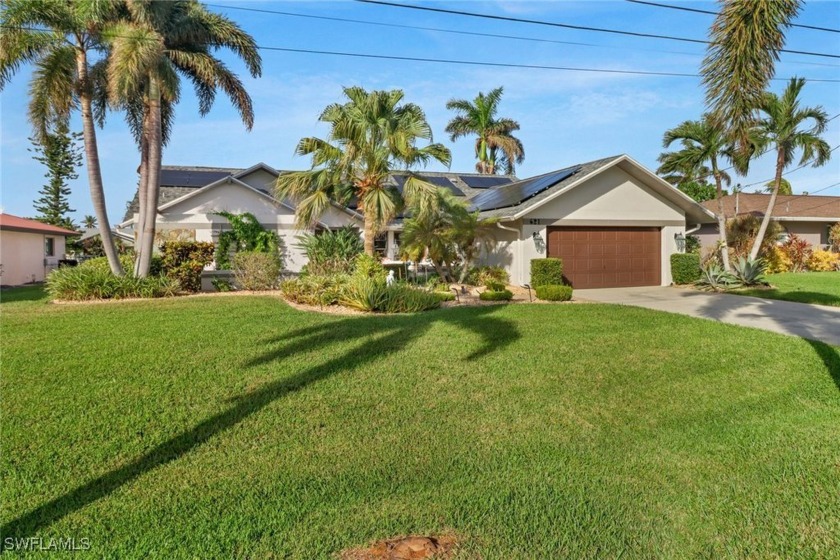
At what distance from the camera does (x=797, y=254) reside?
2481cm

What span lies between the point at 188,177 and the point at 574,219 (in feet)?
54.2

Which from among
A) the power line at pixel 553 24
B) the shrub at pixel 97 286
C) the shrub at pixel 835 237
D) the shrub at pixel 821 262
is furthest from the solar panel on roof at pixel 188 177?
the shrub at pixel 835 237

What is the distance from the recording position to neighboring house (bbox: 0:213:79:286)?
65.4ft

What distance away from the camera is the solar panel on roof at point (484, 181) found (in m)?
28.0

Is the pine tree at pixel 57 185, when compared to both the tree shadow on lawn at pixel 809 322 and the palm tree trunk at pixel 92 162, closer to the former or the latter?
the palm tree trunk at pixel 92 162

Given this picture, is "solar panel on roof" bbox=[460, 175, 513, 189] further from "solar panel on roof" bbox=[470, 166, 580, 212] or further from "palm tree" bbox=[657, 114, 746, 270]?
"palm tree" bbox=[657, 114, 746, 270]

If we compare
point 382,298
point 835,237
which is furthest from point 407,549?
point 835,237

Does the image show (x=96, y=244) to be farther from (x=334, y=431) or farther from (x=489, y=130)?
(x=334, y=431)

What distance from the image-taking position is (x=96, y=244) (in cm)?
2964

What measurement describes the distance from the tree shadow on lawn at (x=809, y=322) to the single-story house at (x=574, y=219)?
4588mm

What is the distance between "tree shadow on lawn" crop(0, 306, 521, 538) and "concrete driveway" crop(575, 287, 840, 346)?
4967mm

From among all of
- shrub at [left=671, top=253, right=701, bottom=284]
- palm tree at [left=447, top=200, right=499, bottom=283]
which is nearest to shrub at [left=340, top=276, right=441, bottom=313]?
palm tree at [left=447, top=200, right=499, bottom=283]

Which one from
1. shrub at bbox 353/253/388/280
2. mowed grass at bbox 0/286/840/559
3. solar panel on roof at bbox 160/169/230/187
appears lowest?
mowed grass at bbox 0/286/840/559

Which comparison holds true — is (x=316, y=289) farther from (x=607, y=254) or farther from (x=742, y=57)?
(x=607, y=254)
